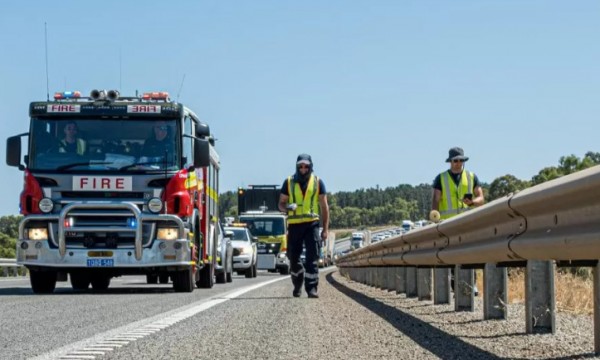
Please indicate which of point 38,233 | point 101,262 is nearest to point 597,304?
point 101,262

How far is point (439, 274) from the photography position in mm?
11281

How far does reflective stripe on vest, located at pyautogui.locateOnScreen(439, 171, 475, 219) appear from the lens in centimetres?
1251

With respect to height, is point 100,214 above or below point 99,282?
above

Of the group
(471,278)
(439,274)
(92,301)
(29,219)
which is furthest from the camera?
(29,219)

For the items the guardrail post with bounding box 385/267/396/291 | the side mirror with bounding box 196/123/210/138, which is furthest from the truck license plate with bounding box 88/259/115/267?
the guardrail post with bounding box 385/267/396/291

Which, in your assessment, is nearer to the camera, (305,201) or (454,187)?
(454,187)

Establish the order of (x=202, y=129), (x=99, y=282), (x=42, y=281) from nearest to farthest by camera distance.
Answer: (x=202, y=129), (x=42, y=281), (x=99, y=282)

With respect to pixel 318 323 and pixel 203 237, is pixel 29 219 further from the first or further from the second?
pixel 318 323

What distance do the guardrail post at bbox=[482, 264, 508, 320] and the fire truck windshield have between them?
25.2 ft

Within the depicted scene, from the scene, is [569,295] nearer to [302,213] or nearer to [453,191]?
[453,191]

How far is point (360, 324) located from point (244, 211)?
36.6 metres

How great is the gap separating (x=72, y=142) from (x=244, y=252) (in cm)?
1644

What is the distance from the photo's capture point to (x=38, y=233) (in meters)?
15.2

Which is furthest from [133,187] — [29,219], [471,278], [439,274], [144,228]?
[471,278]
